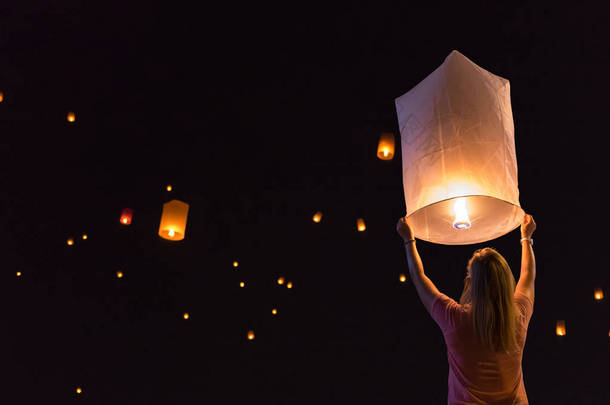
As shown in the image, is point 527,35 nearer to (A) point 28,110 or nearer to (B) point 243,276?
(B) point 243,276

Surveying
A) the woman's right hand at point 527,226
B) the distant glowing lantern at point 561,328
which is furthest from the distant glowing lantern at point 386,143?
the distant glowing lantern at point 561,328

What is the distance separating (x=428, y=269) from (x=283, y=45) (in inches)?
146

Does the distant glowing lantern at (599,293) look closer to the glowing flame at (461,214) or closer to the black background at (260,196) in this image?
the black background at (260,196)

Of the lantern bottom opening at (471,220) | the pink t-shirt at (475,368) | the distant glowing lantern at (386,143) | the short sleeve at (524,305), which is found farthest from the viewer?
the distant glowing lantern at (386,143)

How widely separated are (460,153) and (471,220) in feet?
1.07

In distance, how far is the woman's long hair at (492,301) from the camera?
4.30ft

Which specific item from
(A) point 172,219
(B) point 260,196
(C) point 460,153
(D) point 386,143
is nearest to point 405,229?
(C) point 460,153

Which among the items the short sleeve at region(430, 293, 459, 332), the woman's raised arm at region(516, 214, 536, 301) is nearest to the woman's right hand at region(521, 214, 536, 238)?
the woman's raised arm at region(516, 214, 536, 301)

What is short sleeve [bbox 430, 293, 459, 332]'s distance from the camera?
1381 millimetres

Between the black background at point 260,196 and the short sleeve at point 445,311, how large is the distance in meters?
3.70

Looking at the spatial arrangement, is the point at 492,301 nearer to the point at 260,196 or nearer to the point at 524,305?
the point at 524,305

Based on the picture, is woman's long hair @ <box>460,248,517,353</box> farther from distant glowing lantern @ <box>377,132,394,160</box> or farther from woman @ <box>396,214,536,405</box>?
distant glowing lantern @ <box>377,132,394,160</box>

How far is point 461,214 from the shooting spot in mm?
1565

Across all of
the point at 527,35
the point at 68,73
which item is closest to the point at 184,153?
the point at 68,73
